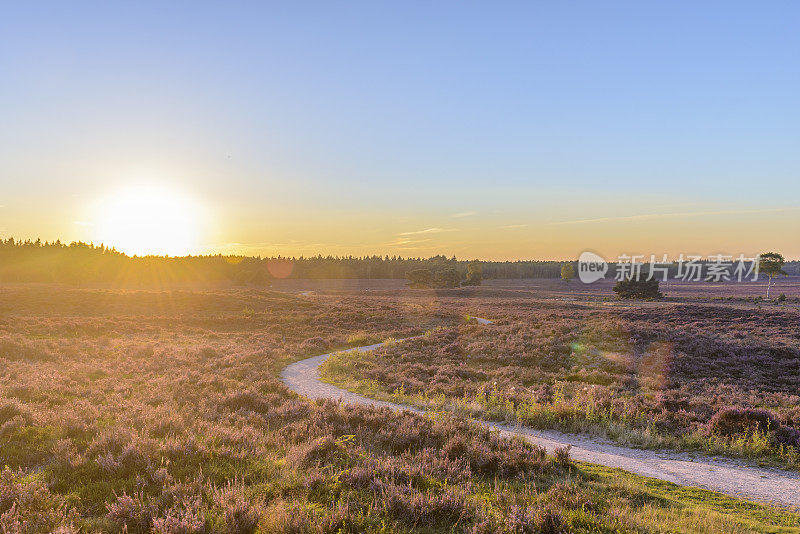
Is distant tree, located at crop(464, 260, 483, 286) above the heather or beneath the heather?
above

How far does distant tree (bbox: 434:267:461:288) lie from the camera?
119 meters

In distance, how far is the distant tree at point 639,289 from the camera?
73850mm

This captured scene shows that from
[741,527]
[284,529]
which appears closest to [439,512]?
[284,529]

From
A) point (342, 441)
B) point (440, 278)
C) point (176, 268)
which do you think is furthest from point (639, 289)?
point (176, 268)

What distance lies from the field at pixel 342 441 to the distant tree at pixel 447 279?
91.0 meters

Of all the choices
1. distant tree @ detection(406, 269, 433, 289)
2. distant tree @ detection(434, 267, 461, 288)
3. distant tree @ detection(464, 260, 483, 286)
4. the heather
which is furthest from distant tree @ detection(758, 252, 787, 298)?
distant tree @ detection(406, 269, 433, 289)

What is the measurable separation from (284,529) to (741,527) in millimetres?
6810

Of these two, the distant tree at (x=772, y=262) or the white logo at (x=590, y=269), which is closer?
the distant tree at (x=772, y=262)

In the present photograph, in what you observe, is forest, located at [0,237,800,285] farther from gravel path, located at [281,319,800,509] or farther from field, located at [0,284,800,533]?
gravel path, located at [281,319,800,509]

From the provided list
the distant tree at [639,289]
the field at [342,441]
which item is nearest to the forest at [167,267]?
the distant tree at [639,289]

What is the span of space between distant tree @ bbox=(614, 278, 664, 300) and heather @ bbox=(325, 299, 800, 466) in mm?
36025

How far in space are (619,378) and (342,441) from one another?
1658 cm

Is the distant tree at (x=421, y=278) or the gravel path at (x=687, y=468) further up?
the distant tree at (x=421, y=278)

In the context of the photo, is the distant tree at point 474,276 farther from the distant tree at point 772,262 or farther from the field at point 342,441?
the field at point 342,441
